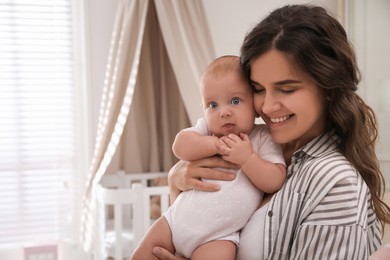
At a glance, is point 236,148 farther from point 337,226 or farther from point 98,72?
point 98,72

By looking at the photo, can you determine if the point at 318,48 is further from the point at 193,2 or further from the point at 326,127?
the point at 193,2

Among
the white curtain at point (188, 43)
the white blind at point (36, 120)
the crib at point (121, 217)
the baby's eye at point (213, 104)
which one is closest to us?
the baby's eye at point (213, 104)

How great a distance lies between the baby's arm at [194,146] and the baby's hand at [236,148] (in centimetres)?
3

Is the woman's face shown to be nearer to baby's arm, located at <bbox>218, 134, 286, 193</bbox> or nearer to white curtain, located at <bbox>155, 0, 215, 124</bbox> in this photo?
baby's arm, located at <bbox>218, 134, 286, 193</bbox>

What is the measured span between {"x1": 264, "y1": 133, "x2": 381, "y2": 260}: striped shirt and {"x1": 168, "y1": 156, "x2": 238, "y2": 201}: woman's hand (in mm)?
182

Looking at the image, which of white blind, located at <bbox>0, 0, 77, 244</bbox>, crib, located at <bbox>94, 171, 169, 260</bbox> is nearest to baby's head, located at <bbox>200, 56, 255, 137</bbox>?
crib, located at <bbox>94, 171, 169, 260</bbox>

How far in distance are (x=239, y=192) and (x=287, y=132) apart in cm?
21

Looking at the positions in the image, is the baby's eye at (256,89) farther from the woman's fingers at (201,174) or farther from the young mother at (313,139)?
the woman's fingers at (201,174)

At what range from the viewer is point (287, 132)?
1353 millimetres

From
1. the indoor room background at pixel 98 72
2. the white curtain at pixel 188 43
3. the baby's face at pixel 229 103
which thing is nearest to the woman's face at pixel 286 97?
the baby's face at pixel 229 103

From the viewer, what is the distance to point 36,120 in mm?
3654

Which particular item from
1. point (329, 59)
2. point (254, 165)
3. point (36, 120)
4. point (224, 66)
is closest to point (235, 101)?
point (224, 66)

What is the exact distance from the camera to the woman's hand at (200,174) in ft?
4.81

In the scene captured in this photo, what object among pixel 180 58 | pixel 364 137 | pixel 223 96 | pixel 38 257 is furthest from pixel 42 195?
pixel 364 137
